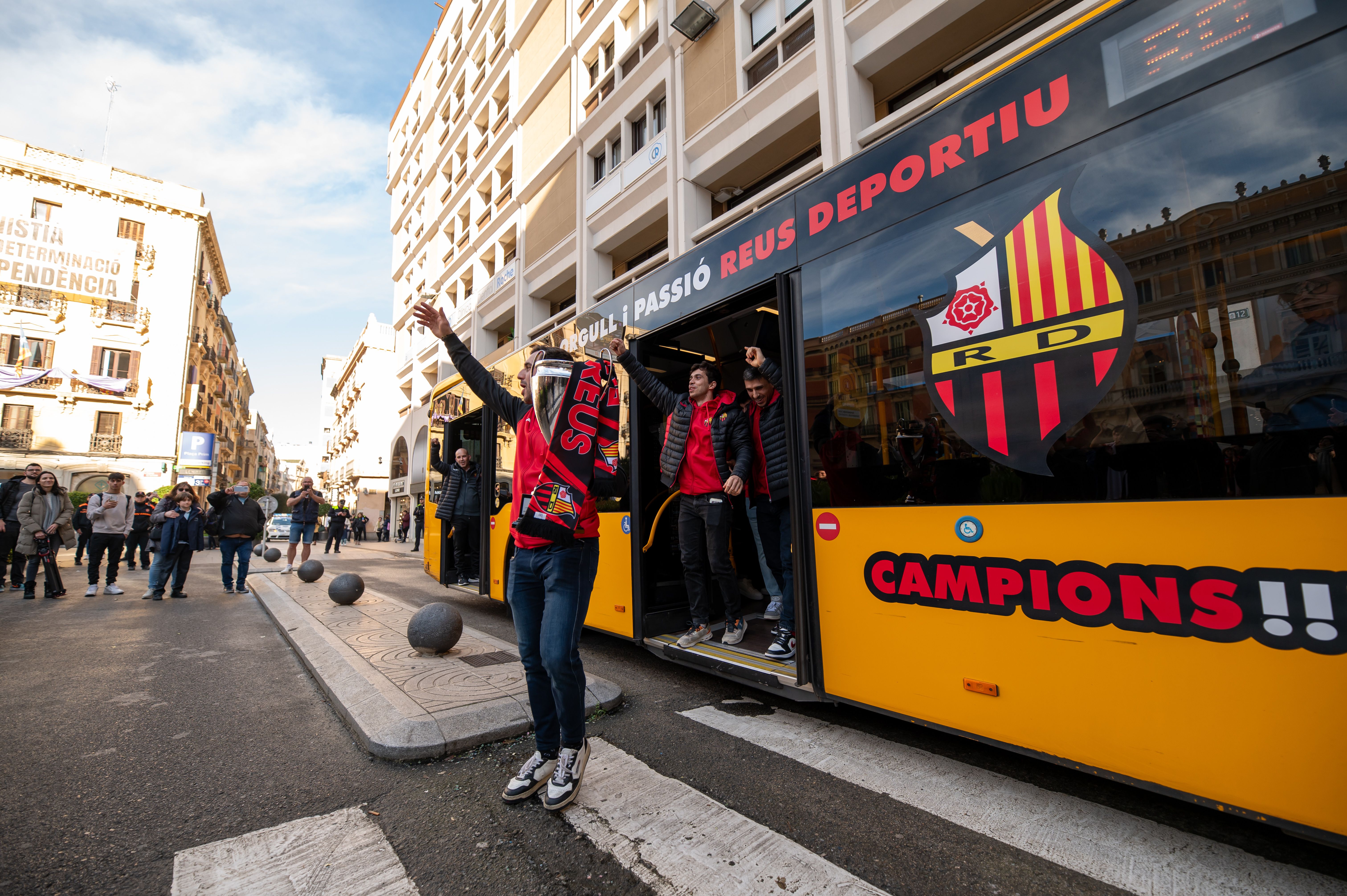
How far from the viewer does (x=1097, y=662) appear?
93.8 inches

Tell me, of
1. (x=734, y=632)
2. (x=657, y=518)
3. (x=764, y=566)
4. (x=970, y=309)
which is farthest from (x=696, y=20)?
(x=734, y=632)

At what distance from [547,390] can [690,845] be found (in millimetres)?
1932

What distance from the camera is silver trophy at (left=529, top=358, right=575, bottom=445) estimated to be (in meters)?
2.66

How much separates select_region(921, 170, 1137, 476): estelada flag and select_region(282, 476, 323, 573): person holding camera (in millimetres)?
11815

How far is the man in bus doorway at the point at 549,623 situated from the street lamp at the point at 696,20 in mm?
15056

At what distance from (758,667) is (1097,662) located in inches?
75.3

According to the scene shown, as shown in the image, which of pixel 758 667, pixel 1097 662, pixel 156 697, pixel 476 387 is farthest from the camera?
pixel 156 697

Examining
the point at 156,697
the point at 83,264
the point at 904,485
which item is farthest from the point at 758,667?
the point at 83,264

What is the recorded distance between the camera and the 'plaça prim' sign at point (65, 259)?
110ft

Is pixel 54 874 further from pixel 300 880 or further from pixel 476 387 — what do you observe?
pixel 476 387

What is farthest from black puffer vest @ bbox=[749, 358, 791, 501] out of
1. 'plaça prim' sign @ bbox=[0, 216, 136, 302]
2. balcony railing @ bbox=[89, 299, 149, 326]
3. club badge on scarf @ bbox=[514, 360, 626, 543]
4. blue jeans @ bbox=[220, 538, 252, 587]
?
'plaça prim' sign @ bbox=[0, 216, 136, 302]

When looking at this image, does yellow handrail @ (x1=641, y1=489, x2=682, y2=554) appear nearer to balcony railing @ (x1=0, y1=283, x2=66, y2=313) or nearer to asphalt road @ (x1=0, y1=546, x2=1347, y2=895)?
asphalt road @ (x1=0, y1=546, x2=1347, y2=895)

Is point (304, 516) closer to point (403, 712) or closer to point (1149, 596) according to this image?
point (403, 712)

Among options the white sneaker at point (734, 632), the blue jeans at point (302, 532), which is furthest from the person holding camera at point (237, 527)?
the white sneaker at point (734, 632)
